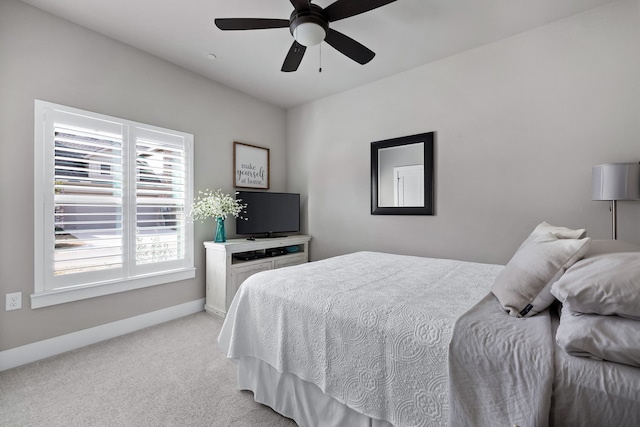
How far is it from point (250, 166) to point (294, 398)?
10.3 feet

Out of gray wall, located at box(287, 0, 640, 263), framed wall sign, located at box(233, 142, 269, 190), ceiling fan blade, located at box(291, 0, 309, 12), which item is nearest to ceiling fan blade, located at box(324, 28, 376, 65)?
ceiling fan blade, located at box(291, 0, 309, 12)

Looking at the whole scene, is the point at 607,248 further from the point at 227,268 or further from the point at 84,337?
the point at 84,337

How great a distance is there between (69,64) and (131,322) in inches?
96.5

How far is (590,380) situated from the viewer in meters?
0.82

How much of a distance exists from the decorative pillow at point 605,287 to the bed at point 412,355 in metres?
0.15

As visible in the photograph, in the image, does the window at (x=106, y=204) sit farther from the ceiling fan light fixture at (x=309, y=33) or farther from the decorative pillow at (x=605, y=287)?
the decorative pillow at (x=605, y=287)

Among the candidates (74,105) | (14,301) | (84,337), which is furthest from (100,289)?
(74,105)

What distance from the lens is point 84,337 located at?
2572 millimetres

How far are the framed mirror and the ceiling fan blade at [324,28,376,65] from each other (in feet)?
4.15

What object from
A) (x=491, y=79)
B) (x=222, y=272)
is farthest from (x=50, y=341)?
(x=491, y=79)

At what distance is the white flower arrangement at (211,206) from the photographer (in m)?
3.34

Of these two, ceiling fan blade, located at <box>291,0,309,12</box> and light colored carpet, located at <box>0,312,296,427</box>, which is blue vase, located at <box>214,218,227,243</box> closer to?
light colored carpet, located at <box>0,312,296,427</box>

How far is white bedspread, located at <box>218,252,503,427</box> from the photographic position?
1.12m

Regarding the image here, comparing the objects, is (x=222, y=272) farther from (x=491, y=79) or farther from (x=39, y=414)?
(x=491, y=79)
